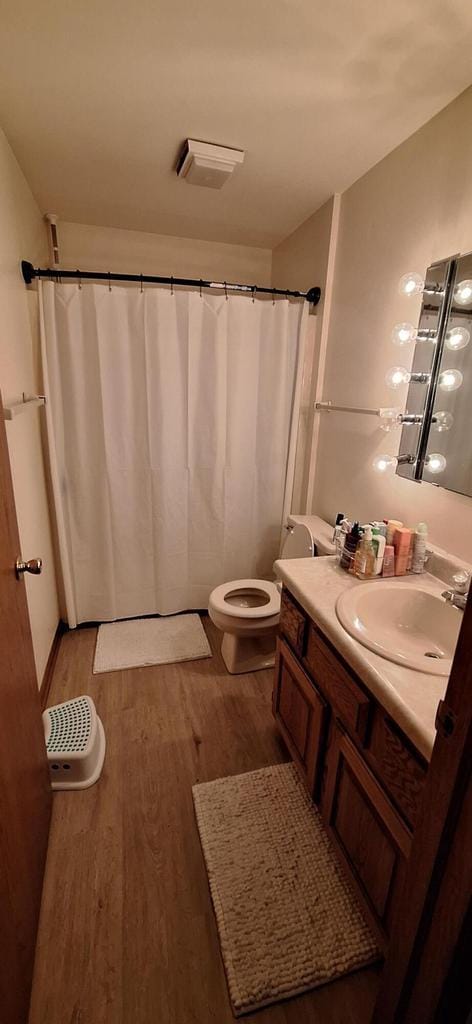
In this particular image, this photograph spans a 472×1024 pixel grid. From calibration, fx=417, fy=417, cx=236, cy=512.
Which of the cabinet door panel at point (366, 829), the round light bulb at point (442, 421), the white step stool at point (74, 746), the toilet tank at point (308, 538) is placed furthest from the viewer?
the toilet tank at point (308, 538)

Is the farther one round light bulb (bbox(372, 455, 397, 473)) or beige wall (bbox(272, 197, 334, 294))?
beige wall (bbox(272, 197, 334, 294))

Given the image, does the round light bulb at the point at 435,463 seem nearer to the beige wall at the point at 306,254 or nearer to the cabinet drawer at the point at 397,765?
the cabinet drawer at the point at 397,765

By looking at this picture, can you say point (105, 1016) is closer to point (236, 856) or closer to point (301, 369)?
point (236, 856)

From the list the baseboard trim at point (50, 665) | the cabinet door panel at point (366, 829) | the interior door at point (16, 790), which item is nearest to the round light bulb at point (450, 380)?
the cabinet door panel at point (366, 829)

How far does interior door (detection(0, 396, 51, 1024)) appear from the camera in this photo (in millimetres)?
862

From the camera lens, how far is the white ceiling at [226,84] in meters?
1.07

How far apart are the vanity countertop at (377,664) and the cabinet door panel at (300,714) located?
267 mm

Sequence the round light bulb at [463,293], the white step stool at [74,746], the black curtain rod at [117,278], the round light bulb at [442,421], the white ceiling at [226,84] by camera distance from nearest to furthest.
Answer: the white ceiling at [226,84] < the round light bulb at [463,293] < the round light bulb at [442,421] < the white step stool at [74,746] < the black curtain rod at [117,278]

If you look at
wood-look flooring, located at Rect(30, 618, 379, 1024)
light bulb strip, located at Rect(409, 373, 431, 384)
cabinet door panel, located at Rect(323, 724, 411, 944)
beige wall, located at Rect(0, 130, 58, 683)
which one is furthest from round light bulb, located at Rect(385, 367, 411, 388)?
wood-look flooring, located at Rect(30, 618, 379, 1024)

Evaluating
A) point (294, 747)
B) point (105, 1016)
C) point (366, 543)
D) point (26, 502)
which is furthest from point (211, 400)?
point (105, 1016)

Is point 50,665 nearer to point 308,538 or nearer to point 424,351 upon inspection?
point 308,538

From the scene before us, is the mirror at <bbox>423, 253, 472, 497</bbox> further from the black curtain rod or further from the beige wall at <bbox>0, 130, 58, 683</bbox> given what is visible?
the beige wall at <bbox>0, 130, 58, 683</bbox>

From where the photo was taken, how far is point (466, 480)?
53.0 inches

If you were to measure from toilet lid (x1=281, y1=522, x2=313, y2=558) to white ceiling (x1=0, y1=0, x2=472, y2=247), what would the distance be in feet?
5.15
